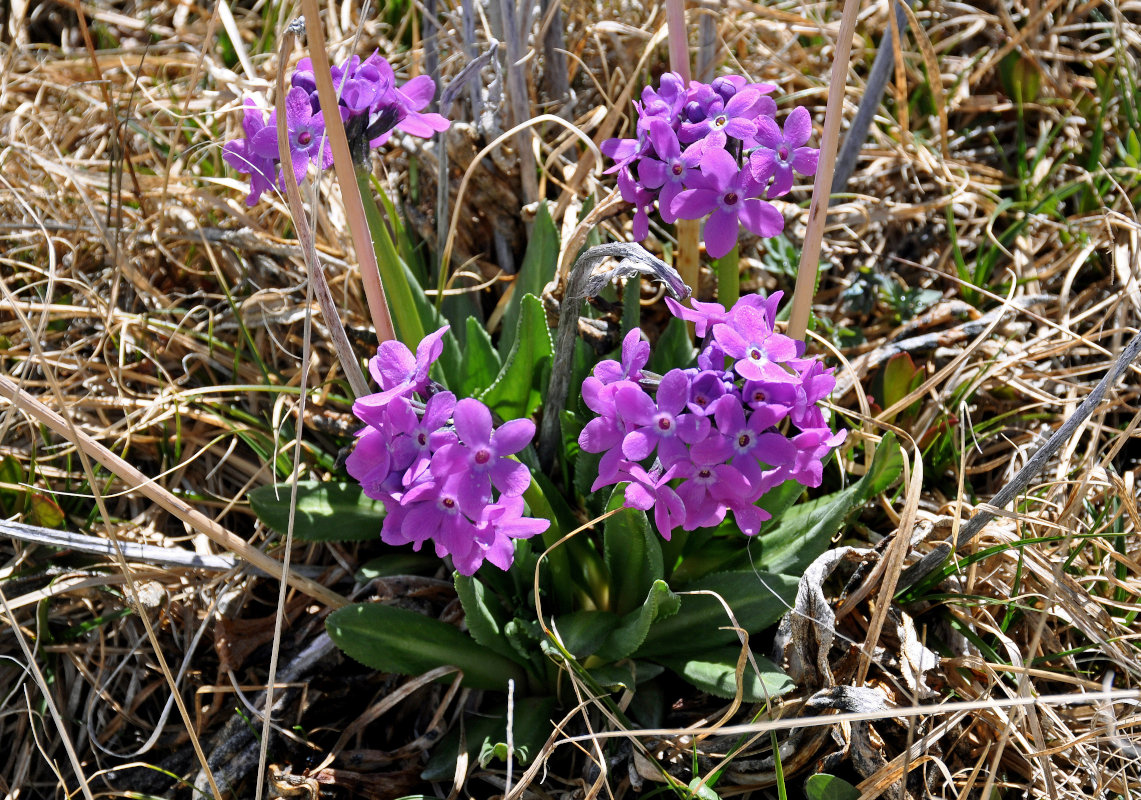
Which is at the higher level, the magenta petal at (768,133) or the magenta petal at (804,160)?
the magenta petal at (768,133)

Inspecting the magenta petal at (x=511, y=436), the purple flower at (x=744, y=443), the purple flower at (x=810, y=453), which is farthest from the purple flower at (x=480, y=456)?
the purple flower at (x=810, y=453)

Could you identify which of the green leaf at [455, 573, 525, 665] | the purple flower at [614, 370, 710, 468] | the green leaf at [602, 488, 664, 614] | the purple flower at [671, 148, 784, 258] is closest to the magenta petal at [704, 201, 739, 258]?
the purple flower at [671, 148, 784, 258]

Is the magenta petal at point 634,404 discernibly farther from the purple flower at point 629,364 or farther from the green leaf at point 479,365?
the green leaf at point 479,365

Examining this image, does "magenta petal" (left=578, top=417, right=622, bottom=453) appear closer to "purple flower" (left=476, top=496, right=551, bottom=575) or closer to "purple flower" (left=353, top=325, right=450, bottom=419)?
"purple flower" (left=476, top=496, right=551, bottom=575)

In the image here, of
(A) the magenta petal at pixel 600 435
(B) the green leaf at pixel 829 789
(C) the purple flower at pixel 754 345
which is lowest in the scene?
(B) the green leaf at pixel 829 789

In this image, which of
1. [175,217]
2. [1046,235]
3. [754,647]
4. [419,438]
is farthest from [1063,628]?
[175,217]

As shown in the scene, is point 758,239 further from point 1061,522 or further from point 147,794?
point 147,794

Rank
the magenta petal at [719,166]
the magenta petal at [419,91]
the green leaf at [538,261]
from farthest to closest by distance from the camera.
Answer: the green leaf at [538,261] < the magenta petal at [419,91] < the magenta petal at [719,166]
